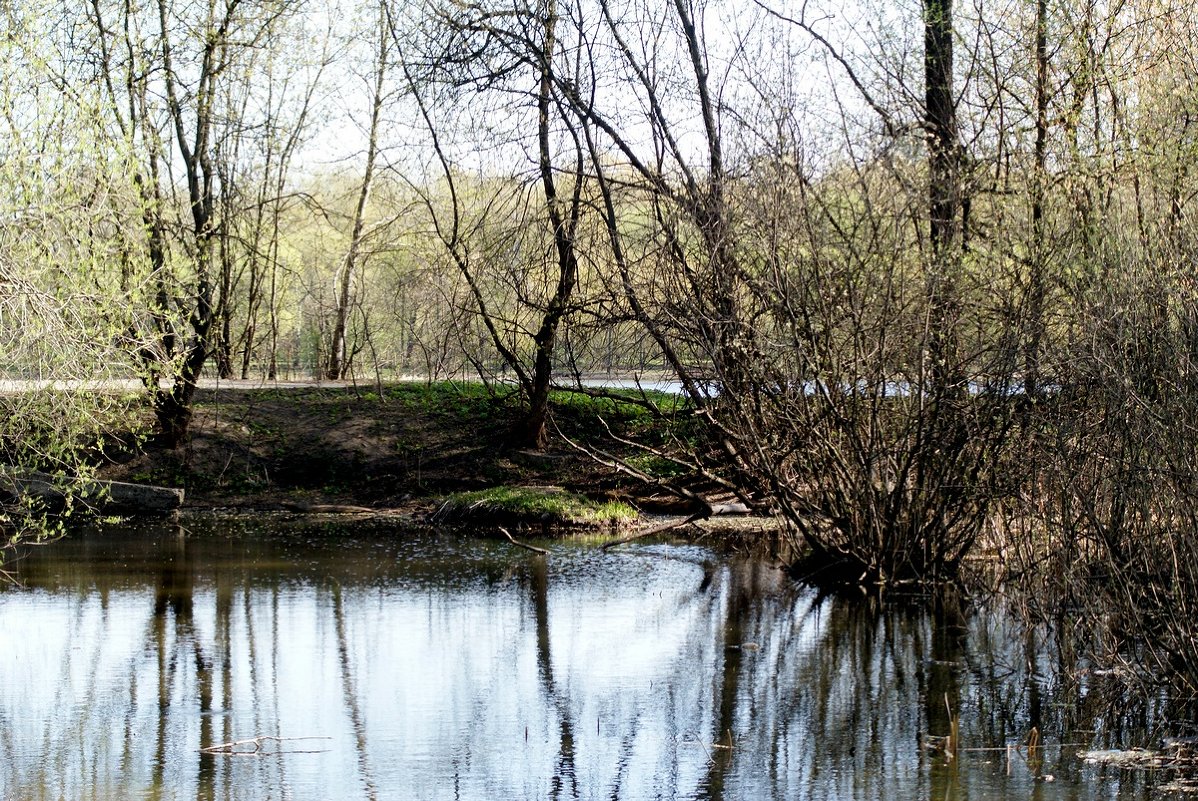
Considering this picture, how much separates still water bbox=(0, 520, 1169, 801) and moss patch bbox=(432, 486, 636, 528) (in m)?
2.96

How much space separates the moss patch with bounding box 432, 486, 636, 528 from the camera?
60.4 ft

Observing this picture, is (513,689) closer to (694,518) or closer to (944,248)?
(944,248)

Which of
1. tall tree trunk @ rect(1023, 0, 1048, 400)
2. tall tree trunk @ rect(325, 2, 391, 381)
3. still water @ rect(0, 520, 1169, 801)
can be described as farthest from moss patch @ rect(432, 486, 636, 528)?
tall tree trunk @ rect(325, 2, 391, 381)

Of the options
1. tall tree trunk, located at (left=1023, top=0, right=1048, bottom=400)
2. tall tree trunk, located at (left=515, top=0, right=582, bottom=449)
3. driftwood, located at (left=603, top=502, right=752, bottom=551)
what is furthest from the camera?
driftwood, located at (left=603, top=502, right=752, bottom=551)

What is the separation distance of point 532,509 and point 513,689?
8461 millimetres

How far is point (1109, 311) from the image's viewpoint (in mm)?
8422

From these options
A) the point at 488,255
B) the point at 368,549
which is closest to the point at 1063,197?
the point at 488,255

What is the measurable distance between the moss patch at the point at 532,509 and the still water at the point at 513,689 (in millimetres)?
2958

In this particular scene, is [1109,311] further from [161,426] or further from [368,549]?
[161,426]

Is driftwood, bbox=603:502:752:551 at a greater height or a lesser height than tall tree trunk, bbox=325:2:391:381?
lesser

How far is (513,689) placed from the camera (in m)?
10.1

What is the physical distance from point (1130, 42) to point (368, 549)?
1047cm

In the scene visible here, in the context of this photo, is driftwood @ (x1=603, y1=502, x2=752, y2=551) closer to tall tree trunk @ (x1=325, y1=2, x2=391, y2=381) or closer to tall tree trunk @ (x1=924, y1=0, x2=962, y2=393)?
tall tree trunk @ (x1=924, y1=0, x2=962, y2=393)

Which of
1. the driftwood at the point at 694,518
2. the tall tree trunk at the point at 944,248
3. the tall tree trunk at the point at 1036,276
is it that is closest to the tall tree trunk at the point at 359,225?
the driftwood at the point at 694,518
